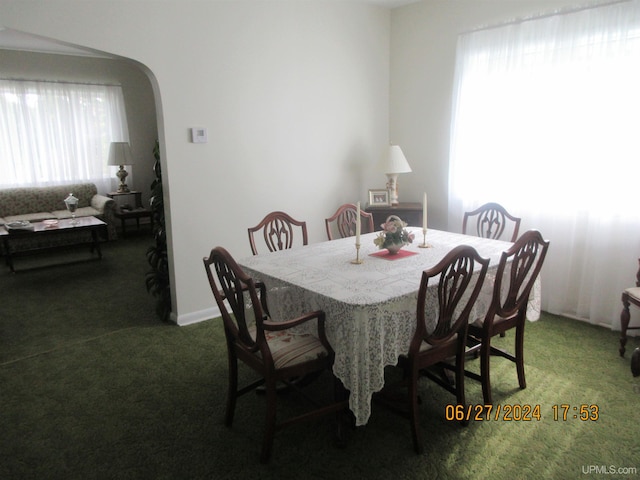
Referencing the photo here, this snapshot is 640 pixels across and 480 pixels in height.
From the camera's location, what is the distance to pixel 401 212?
13.7ft

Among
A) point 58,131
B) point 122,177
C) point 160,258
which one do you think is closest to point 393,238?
point 160,258

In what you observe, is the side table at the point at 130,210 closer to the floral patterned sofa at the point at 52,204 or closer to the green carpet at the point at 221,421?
the floral patterned sofa at the point at 52,204

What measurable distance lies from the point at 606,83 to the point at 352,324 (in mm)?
2678

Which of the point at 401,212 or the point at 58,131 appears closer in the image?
the point at 401,212

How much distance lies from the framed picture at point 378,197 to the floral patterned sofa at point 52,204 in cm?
423

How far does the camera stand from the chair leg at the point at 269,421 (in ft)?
6.30

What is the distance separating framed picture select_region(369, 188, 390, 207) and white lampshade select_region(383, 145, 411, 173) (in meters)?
0.26

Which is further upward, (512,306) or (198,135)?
(198,135)

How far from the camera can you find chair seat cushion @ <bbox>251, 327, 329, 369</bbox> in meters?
1.95

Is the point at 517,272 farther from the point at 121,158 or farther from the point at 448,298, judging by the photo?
the point at 121,158

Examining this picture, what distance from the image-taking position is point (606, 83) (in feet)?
10.2

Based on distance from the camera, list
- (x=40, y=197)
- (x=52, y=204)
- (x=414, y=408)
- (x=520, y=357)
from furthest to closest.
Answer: (x=52, y=204) < (x=40, y=197) < (x=520, y=357) < (x=414, y=408)

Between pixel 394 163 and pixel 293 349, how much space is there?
2492mm

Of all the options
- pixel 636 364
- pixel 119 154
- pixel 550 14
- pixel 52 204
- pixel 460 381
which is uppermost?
pixel 550 14
